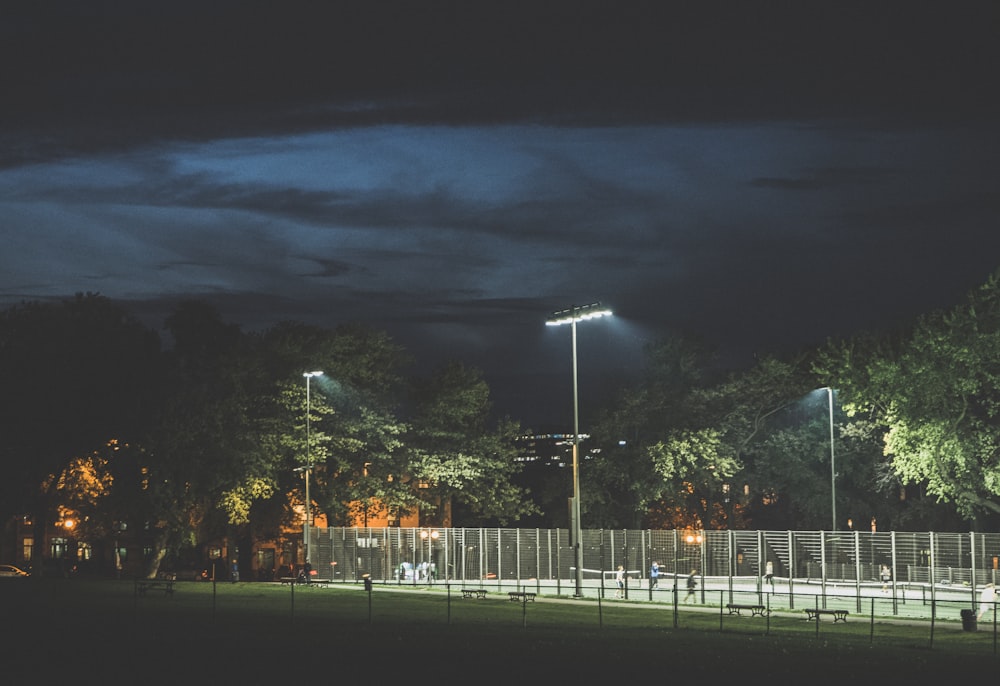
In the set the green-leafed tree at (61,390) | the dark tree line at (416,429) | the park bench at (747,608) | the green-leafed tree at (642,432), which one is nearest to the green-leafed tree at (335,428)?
the dark tree line at (416,429)

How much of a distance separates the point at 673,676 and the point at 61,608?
26.4 m

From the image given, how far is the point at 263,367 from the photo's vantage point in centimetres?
8319

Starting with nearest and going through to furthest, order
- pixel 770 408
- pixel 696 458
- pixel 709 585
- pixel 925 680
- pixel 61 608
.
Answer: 1. pixel 925 680
2. pixel 61 608
3. pixel 709 585
4. pixel 696 458
5. pixel 770 408

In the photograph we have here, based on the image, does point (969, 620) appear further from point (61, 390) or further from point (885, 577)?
point (61, 390)

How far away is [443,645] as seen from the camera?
105ft

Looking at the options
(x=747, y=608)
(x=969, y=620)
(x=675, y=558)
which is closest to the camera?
(x=969, y=620)

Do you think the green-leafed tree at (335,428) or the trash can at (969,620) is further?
the green-leafed tree at (335,428)

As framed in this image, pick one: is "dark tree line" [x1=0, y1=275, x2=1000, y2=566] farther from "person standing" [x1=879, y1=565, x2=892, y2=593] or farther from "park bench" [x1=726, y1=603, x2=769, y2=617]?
"park bench" [x1=726, y1=603, x2=769, y2=617]

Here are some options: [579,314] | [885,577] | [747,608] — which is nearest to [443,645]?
[747,608]

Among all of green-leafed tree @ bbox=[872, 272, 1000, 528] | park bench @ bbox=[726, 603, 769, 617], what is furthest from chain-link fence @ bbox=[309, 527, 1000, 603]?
green-leafed tree @ bbox=[872, 272, 1000, 528]

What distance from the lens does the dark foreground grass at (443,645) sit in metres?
25.8

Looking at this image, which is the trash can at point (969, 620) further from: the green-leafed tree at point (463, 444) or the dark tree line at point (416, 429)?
the green-leafed tree at point (463, 444)

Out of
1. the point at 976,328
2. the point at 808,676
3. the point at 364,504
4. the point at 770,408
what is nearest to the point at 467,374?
the point at 364,504

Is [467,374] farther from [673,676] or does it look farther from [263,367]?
[673,676]
